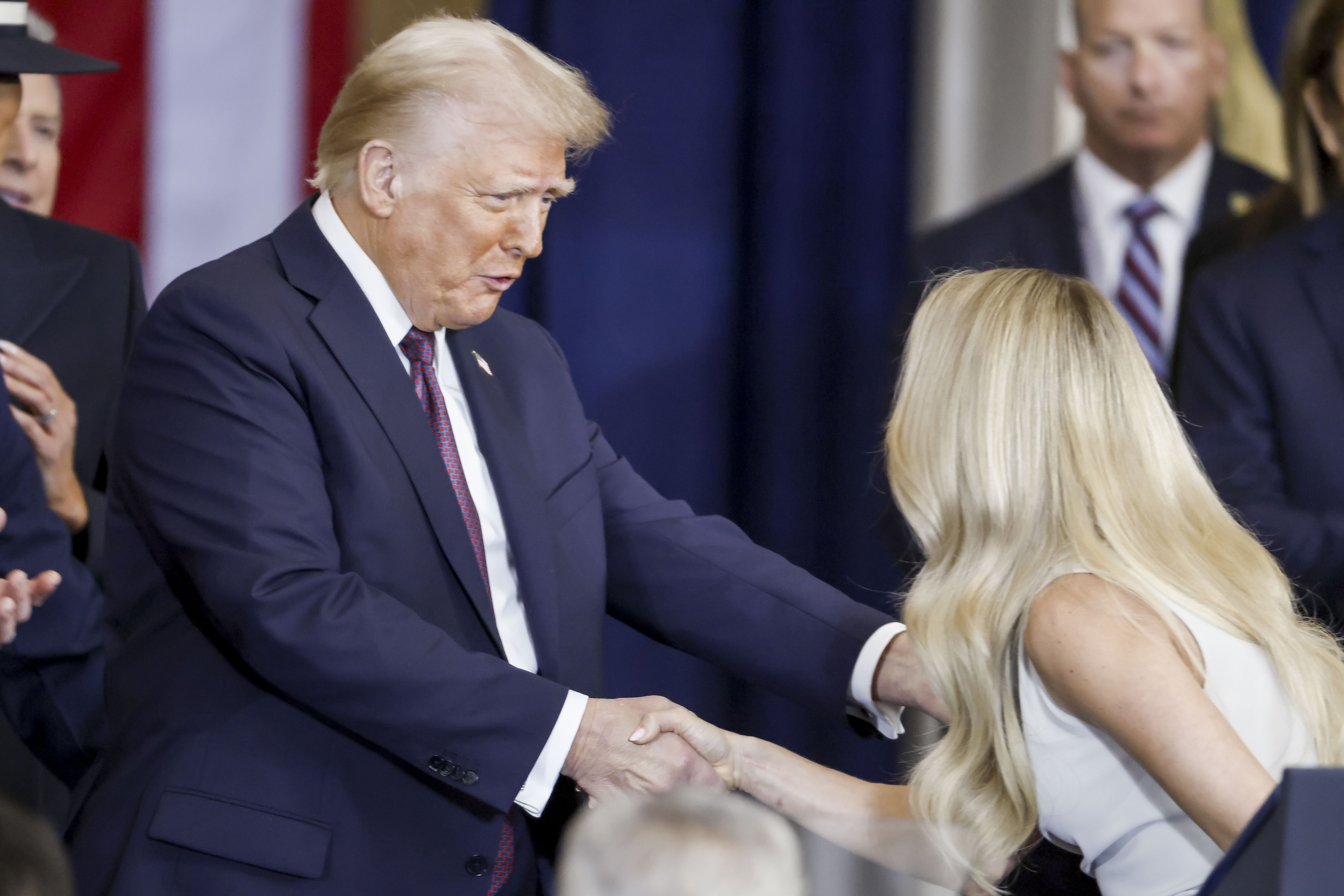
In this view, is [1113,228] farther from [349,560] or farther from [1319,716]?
[349,560]

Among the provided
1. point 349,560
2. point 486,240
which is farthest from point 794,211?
point 349,560

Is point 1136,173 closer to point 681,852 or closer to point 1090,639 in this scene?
point 1090,639

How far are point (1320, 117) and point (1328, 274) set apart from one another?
37 cm

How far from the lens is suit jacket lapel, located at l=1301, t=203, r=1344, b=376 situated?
8.63 ft

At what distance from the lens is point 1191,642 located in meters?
1.45


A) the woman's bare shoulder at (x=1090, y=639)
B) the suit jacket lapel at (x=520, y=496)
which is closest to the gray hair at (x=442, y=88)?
the suit jacket lapel at (x=520, y=496)

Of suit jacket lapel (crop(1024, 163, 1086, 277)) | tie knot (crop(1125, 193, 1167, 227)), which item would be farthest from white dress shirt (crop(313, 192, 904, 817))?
tie knot (crop(1125, 193, 1167, 227))

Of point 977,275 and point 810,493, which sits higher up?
point 977,275

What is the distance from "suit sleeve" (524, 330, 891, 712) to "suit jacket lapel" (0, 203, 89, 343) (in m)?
0.88

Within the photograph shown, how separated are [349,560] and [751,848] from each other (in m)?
0.84

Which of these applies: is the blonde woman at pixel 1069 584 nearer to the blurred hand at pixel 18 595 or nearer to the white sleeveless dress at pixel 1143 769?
the white sleeveless dress at pixel 1143 769

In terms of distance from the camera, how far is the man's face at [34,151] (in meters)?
2.64

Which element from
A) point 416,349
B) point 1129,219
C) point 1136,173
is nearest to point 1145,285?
point 1129,219

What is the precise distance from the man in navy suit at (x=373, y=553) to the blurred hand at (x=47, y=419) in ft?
1.71
